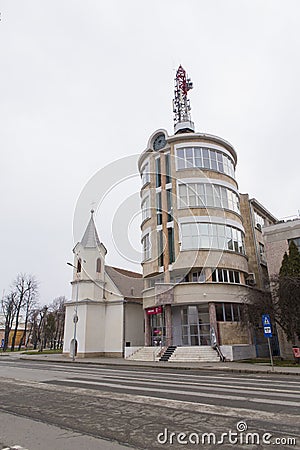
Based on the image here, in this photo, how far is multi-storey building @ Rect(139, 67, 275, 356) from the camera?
3019cm

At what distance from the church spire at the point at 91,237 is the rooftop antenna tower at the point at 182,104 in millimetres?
14828

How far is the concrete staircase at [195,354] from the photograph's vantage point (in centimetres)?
2661

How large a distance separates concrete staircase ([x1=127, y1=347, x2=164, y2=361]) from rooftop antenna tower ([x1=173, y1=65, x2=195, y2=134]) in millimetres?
24313

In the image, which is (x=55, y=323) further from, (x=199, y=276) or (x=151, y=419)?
(x=151, y=419)

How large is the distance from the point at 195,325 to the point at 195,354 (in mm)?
3410

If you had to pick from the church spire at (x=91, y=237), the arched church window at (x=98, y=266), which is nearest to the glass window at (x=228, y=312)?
the arched church window at (x=98, y=266)

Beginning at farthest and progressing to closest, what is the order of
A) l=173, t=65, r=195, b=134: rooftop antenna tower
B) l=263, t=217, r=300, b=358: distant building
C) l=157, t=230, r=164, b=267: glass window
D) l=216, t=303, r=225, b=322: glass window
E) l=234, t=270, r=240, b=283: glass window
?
l=173, t=65, r=195, b=134: rooftop antenna tower < l=157, t=230, r=164, b=267: glass window < l=234, t=270, r=240, b=283: glass window < l=263, t=217, r=300, b=358: distant building < l=216, t=303, r=225, b=322: glass window

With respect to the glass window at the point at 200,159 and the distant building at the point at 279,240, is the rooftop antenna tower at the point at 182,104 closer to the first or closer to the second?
the glass window at the point at 200,159

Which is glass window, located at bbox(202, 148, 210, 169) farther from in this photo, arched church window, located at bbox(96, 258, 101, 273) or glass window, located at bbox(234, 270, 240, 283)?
arched church window, located at bbox(96, 258, 101, 273)

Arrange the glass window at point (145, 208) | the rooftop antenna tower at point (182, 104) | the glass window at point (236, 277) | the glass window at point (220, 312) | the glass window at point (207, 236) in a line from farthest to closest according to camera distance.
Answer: the rooftop antenna tower at point (182, 104), the glass window at point (145, 208), the glass window at point (236, 277), the glass window at point (207, 236), the glass window at point (220, 312)

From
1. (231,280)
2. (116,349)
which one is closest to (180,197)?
(231,280)

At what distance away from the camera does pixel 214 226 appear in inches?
1267

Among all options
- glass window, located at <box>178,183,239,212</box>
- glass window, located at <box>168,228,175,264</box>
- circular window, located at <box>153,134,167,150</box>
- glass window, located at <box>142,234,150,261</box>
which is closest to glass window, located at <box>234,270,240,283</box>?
glass window, located at <box>168,228,175,264</box>

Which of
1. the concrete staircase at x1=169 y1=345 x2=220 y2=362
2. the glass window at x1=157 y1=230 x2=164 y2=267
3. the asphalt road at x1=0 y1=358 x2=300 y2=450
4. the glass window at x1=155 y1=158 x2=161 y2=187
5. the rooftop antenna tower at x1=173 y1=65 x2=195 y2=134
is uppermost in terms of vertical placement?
the rooftop antenna tower at x1=173 y1=65 x2=195 y2=134
